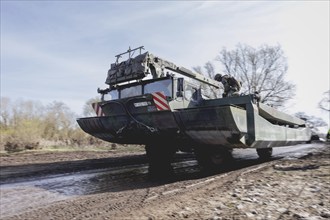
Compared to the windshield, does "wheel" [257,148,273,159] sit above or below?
below

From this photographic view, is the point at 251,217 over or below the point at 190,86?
below

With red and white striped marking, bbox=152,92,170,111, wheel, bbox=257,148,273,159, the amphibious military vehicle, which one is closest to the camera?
the amphibious military vehicle

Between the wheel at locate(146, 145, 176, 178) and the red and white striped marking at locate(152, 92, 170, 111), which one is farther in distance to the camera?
the wheel at locate(146, 145, 176, 178)

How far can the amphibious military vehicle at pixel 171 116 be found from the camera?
6723mm

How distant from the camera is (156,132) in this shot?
24.9 ft

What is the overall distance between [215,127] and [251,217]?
3.19 meters

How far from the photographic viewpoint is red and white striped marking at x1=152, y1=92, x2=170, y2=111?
7.10m

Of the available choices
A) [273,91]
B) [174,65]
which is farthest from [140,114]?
[273,91]

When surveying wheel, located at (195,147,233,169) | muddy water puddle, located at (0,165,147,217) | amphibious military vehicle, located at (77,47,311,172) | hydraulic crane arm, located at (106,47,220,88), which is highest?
hydraulic crane arm, located at (106,47,220,88)

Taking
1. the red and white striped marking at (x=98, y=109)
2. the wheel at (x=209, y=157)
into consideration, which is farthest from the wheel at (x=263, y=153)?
the red and white striped marking at (x=98, y=109)

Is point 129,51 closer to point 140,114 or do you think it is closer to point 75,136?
point 140,114

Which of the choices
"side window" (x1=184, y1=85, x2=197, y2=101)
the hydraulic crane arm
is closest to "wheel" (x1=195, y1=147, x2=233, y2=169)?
"side window" (x1=184, y1=85, x2=197, y2=101)

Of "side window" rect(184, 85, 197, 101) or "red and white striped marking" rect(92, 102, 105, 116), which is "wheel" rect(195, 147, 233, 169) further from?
"red and white striped marking" rect(92, 102, 105, 116)

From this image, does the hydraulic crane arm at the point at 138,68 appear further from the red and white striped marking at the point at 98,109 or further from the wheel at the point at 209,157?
the wheel at the point at 209,157
